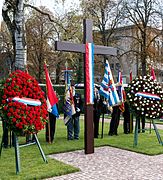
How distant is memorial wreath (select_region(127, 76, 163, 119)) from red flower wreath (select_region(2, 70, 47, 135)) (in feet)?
11.1

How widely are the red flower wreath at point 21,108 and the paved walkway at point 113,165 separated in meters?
1.23

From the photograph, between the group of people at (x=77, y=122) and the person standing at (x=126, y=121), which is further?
the person standing at (x=126, y=121)

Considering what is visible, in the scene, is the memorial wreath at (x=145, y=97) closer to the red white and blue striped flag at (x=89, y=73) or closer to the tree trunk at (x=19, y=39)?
the red white and blue striped flag at (x=89, y=73)

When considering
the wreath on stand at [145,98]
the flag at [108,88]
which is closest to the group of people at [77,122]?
the wreath on stand at [145,98]

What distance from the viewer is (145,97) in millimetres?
9258

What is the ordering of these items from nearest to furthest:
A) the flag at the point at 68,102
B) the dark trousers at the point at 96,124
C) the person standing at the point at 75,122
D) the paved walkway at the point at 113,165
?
the paved walkway at the point at 113,165, the flag at the point at 68,102, the person standing at the point at 75,122, the dark trousers at the point at 96,124

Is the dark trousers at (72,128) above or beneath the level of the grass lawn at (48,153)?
above

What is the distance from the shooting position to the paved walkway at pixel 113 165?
6.13 metres

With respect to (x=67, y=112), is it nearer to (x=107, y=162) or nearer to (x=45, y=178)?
(x=107, y=162)

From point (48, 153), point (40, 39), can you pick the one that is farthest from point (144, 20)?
point (48, 153)

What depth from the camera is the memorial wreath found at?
9164 mm

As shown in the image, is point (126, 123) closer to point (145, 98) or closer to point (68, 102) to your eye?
point (68, 102)

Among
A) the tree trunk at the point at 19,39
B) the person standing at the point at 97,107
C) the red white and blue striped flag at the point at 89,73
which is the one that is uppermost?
the tree trunk at the point at 19,39

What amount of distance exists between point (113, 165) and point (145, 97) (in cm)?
296
